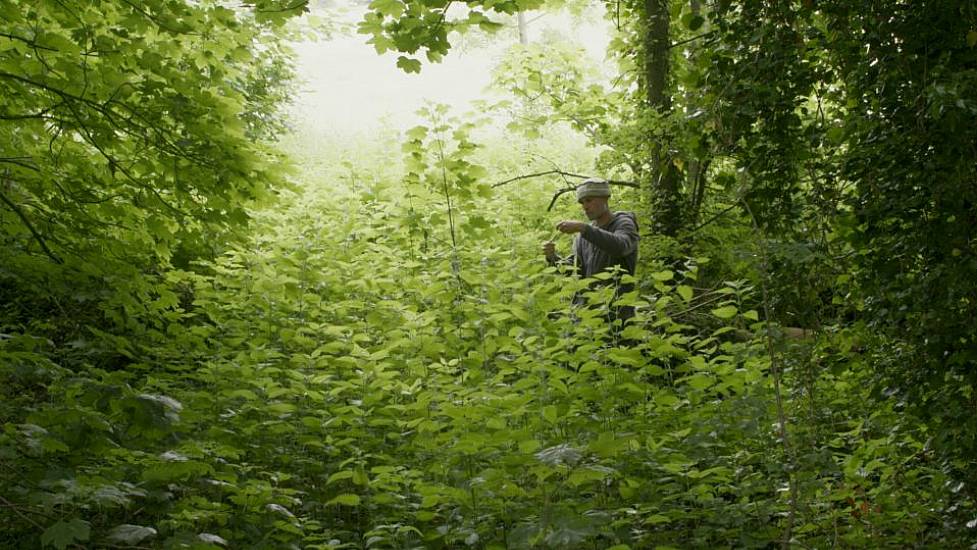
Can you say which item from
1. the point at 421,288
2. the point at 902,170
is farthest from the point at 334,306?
the point at 902,170

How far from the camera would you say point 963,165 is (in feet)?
8.52

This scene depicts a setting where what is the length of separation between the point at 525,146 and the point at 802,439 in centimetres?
1032

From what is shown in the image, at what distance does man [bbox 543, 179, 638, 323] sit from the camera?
19.6ft

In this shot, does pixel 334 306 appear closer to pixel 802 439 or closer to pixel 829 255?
pixel 802 439

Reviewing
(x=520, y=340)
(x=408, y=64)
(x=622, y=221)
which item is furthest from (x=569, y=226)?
(x=408, y=64)

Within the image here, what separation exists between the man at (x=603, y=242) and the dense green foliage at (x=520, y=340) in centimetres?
39

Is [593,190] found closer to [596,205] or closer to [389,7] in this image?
[596,205]

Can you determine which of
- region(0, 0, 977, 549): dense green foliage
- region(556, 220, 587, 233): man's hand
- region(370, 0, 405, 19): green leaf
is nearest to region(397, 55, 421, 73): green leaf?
region(0, 0, 977, 549): dense green foliage

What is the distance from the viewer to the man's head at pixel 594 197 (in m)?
6.37

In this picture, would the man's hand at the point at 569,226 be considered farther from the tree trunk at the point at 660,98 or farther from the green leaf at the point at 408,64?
Answer: the tree trunk at the point at 660,98

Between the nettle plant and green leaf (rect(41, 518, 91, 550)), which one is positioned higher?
the nettle plant

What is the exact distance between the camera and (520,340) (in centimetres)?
467

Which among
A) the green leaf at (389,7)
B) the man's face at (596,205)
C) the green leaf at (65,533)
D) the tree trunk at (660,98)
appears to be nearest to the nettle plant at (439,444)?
the green leaf at (65,533)

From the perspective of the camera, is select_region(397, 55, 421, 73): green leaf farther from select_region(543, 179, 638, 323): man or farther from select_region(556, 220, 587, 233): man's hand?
select_region(543, 179, 638, 323): man
